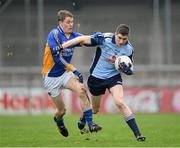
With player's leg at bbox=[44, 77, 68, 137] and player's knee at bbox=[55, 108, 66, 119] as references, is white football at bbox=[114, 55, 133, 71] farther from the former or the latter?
player's knee at bbox=[55, 108, 66, 119]

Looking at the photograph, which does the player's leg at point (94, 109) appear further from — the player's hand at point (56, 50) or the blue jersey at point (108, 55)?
the player's hand at point (56, 50)

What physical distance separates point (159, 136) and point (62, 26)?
9.72 feet

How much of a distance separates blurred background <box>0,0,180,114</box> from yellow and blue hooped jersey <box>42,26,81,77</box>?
14293 mm

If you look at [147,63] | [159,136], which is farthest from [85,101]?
[147,63]

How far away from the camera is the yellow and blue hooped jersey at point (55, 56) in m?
13.3

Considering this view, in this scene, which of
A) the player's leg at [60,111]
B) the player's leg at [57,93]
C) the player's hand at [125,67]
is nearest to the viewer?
the player's hand at [125,67]

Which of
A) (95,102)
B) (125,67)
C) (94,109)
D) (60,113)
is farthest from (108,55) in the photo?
(60,113)

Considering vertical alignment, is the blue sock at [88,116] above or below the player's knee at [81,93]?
below

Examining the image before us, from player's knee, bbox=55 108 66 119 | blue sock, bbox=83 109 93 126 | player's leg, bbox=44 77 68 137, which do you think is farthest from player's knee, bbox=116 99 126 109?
player's knee, bbox=55 108 66 119

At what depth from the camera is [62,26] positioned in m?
13.4

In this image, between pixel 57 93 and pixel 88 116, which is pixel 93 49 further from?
pixel 88 116

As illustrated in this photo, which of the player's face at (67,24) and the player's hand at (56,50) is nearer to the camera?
the player's hand at (56,50)

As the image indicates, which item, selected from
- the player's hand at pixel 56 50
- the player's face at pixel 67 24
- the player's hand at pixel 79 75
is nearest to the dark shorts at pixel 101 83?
the player's hand at pixel 79 75

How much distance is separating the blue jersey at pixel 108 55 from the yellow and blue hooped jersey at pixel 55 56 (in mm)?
563
